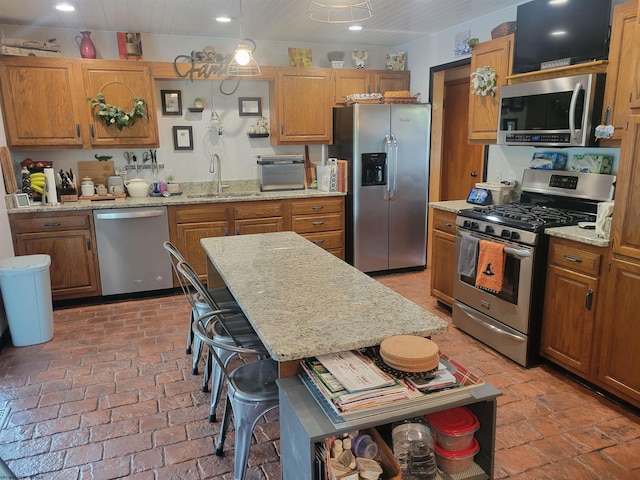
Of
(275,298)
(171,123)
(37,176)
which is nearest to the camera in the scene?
(275,298)

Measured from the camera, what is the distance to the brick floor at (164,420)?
216 centimetres

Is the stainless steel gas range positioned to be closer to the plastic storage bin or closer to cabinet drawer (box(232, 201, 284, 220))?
the plastic storage bin

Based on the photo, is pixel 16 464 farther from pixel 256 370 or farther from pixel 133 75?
pixel 133 75

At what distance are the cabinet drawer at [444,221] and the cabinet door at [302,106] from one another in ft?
5.80

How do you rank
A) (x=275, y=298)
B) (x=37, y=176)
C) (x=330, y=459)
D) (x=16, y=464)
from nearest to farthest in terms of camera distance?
(x=330, y=459) → (x=275, y=298) → (x=16, y=464) → (x=37, y=176)

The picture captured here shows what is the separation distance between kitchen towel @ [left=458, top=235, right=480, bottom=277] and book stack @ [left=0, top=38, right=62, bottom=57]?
3.92m

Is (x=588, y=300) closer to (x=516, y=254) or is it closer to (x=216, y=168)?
(x=516, y=254)

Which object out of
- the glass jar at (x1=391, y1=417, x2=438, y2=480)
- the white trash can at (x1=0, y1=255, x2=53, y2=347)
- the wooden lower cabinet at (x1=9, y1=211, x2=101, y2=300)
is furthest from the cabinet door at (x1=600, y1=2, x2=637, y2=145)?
the wooden lower cabinet at (x1=9, y1=211, x2=101, y2=300)

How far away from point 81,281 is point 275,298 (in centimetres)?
302

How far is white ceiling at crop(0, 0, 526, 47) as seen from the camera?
3.62 metres

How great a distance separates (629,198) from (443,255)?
1.69 meters

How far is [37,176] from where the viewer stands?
13.8ft

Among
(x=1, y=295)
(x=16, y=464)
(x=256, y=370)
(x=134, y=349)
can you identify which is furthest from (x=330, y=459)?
(x=1, y=295)

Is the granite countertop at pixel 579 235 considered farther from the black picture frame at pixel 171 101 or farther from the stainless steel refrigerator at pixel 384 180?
the black picture frame at pixel 171 101
